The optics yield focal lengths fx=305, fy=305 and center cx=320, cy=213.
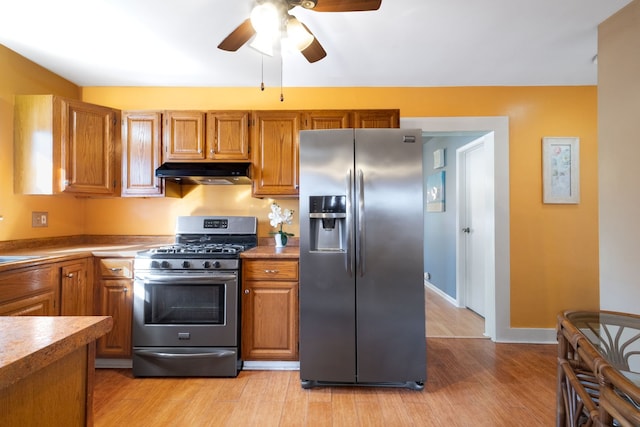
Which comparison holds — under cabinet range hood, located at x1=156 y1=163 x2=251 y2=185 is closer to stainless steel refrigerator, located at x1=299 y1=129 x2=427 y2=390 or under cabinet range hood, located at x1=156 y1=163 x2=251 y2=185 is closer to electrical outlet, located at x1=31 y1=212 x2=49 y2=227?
stainless steel refrigerator, located at x1=299 y1=129 x2=427 y2=390

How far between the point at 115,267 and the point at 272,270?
122 centimetres

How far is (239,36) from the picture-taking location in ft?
5.82

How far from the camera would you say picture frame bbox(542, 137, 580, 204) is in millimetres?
2906

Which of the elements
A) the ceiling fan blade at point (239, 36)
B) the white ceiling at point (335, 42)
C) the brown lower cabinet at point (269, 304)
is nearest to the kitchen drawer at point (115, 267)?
the brown lower cabinet at point (269, 304)

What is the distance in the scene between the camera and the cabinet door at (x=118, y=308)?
235cm

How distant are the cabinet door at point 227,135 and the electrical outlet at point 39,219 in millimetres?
1480

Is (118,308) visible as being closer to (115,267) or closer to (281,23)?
(115,267)

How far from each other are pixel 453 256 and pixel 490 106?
205 cm

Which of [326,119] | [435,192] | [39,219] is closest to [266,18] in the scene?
[326,119]

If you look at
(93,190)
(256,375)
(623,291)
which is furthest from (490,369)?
(93,190)

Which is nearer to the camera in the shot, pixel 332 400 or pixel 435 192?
pixel 332 400

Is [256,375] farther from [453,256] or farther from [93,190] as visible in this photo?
[453,256]

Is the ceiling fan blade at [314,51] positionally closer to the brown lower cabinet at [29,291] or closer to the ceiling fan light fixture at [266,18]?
the ceiling fan light fixture at [266,18]

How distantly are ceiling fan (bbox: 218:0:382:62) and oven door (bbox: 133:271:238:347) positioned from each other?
1563 mm
